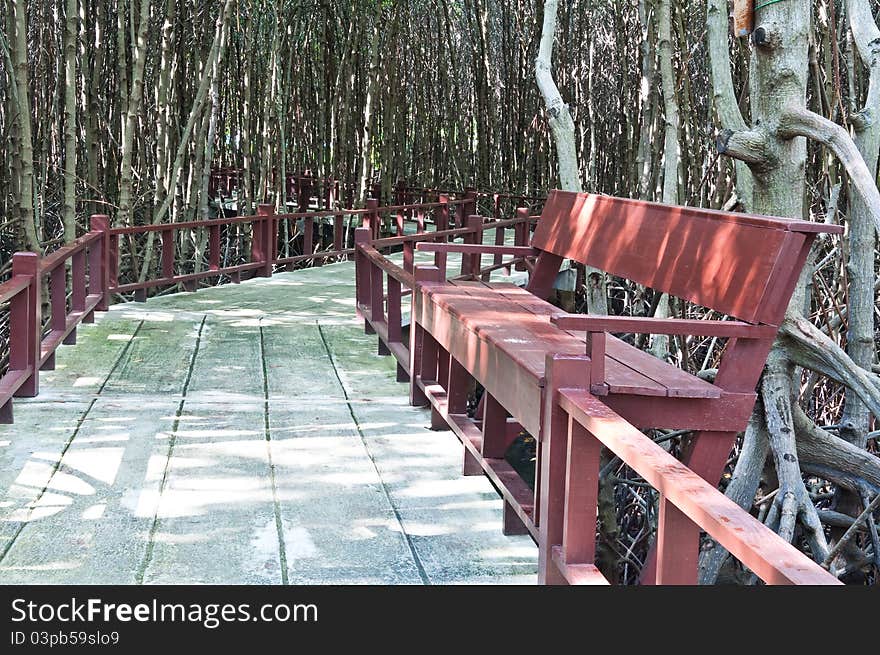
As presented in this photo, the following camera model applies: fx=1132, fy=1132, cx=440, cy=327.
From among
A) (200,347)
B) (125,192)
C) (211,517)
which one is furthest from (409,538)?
(125,192)

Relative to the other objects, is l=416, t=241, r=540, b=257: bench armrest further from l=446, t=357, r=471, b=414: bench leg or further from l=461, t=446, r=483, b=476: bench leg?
l=461, t=446, r=483, b=476: bench leg

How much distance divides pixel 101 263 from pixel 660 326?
502 centimetres

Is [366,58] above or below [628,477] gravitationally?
above

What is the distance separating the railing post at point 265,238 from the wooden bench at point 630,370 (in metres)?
5.19

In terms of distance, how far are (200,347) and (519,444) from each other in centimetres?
270

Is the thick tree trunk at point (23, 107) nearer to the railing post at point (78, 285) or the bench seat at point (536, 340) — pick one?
the railing post at point (78, 285)

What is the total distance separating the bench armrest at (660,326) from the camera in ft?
8.53

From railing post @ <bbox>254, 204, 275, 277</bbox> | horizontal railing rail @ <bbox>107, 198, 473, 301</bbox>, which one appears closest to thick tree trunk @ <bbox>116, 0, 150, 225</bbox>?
horizontal railing rail @ <bbox>107, 198, 473, 301</bbox>

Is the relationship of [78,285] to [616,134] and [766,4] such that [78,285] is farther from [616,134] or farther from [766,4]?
[616,134]

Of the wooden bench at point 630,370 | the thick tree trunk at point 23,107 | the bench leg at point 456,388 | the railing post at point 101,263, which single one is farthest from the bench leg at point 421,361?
the railing post at point 101,263

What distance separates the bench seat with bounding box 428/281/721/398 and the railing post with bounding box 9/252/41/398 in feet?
5.45

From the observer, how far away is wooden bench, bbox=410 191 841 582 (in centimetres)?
243

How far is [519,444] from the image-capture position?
7.97 metres

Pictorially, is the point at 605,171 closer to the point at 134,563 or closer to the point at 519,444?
the point at 519,444
